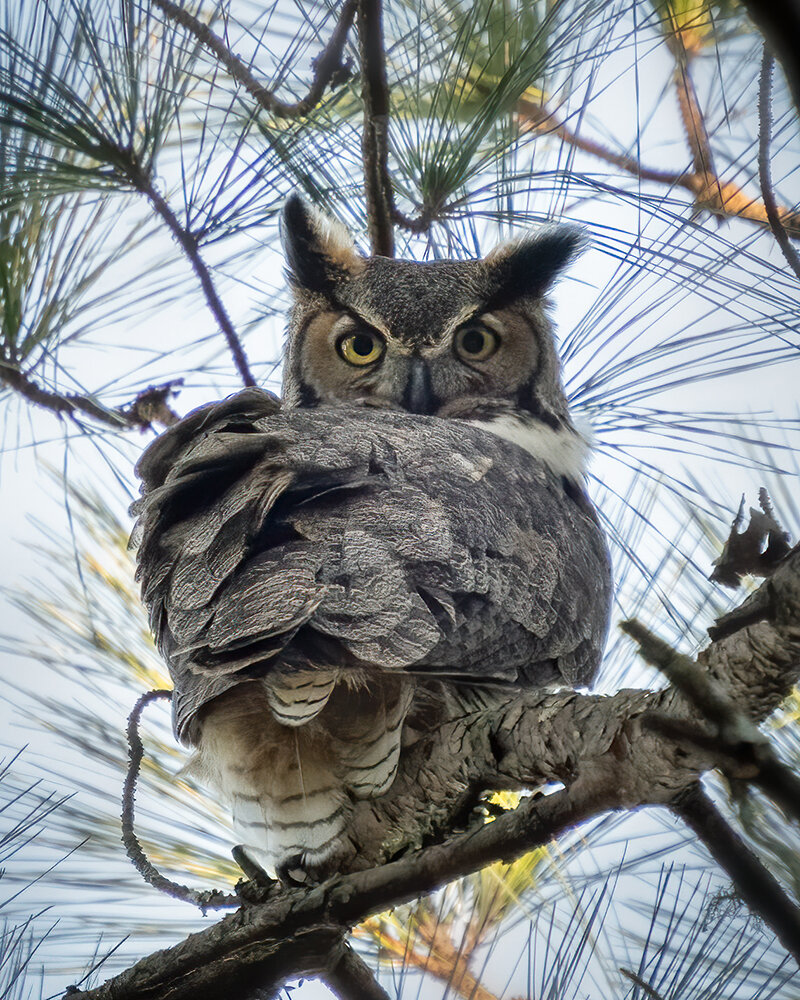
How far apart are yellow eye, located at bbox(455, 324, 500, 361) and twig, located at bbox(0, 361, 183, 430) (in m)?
0.57

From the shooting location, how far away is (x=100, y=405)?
6.39 feet

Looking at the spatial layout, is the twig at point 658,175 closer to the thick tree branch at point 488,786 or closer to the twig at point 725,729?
the thick tree branch at point 488,786

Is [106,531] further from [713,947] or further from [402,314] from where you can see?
[713,947]

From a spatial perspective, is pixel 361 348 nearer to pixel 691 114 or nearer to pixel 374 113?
pixel 374 113

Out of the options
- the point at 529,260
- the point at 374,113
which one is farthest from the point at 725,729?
the point at 529,260

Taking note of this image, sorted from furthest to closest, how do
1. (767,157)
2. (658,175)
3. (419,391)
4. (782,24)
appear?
(419,391)
(658,175)
(767,157)
(782,24)

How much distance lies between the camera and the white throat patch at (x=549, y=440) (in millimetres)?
1987

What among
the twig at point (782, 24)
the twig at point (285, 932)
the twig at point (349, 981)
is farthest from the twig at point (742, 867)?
the twig at point (349, 981)

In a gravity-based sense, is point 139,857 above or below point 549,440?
below

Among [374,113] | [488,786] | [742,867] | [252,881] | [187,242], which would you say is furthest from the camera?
[187,242]

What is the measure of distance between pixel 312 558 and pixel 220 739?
337 millimetres

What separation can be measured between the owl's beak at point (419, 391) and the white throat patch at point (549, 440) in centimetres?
9

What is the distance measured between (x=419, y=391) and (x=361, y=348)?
21 cm

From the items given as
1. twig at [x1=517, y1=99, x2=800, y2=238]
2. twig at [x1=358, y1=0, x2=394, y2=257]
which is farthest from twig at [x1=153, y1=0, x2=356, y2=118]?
twig at [x1=517, y1=99, x2=800, y2=238]
